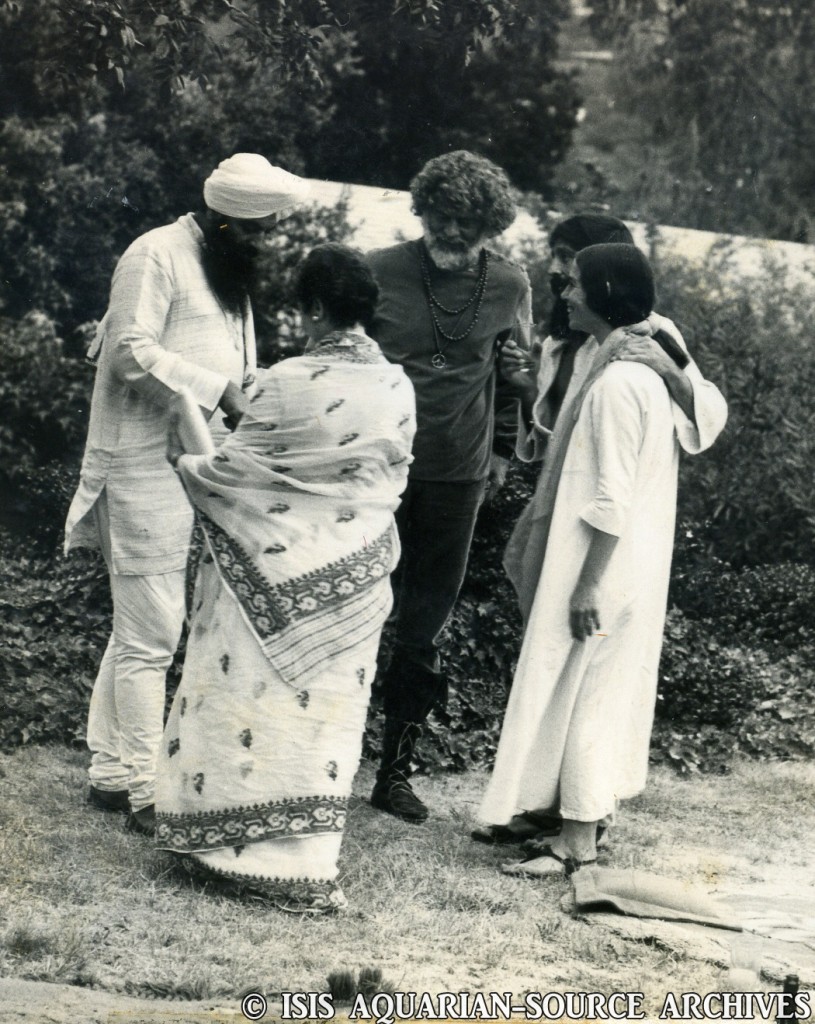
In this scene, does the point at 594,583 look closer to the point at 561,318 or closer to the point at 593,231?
the point at 561,318

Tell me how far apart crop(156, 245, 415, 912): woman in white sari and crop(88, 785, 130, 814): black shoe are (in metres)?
0.74

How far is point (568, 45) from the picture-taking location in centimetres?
1457

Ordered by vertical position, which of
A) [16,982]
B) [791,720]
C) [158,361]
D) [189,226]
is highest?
[189,226]

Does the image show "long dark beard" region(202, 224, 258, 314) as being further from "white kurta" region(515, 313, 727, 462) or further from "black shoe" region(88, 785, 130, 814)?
"black shoe" region(88, 785, 130, 814)

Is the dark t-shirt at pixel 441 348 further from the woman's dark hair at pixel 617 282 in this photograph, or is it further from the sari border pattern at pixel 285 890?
the sari border pattern at pixel 285 890

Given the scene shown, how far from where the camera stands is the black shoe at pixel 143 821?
4656 millimetres

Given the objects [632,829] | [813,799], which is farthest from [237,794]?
[813,799]

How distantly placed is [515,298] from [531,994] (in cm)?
264

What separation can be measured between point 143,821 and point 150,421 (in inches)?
55.0

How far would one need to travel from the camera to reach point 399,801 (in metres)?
5.25

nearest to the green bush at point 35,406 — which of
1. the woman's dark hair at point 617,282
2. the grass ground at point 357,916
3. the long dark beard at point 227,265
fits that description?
the grass ground at point 357,916

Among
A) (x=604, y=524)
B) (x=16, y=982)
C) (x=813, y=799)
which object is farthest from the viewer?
(x=813, y=799)

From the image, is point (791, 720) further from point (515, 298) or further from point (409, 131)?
point (409, 131)

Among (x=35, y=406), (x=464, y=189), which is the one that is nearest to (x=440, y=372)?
(x=464, y=189)
